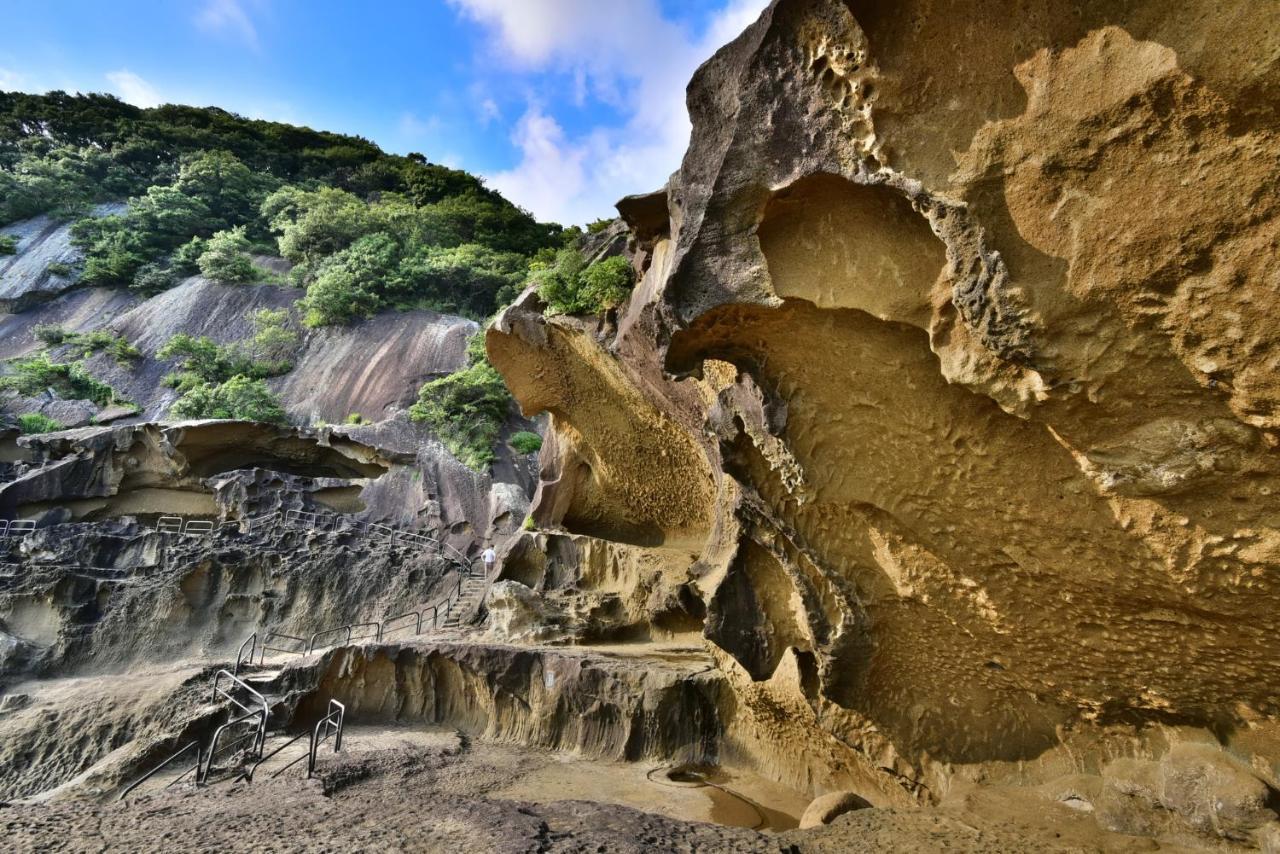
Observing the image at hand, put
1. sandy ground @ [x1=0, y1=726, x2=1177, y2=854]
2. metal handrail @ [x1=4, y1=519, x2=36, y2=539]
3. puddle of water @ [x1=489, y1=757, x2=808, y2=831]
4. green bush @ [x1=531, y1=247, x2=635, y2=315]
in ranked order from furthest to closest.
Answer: metal handrail @ [x1=4, y1=519, x2=36, y2=539], green bush @ [x1=531, y1=247, x2=635, y2=315], puddle of water @ [x1=489, y1=757, x2=808, y2=831], sandy ground @ [x1=0, y1=726, x2=1177, y2=854]

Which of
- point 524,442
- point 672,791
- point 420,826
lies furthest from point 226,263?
point 420,826

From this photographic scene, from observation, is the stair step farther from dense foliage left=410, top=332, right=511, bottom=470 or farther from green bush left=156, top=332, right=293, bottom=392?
green bush left=156, top=332, right=293, bottom=392

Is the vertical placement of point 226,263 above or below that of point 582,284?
above

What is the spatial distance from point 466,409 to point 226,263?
603 inches

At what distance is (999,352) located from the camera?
10.5 feet

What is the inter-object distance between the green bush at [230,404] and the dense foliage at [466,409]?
514 cm

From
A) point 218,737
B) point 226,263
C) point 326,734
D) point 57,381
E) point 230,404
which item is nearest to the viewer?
point 218,737

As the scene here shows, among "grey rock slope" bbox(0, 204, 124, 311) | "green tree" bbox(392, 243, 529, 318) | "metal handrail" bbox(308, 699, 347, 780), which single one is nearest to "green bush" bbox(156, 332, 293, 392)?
"green tree" bbox(392, 243, 529, 318)

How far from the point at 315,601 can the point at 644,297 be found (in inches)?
460

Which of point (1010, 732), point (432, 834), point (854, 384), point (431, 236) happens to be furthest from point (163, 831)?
point (431, 236)

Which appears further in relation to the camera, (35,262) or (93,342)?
(35,262)

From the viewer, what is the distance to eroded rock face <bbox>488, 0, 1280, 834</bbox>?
2.70 metres

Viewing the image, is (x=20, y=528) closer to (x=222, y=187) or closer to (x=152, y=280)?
(x=152, y=280)

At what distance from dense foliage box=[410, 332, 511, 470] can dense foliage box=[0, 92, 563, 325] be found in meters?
7.10
